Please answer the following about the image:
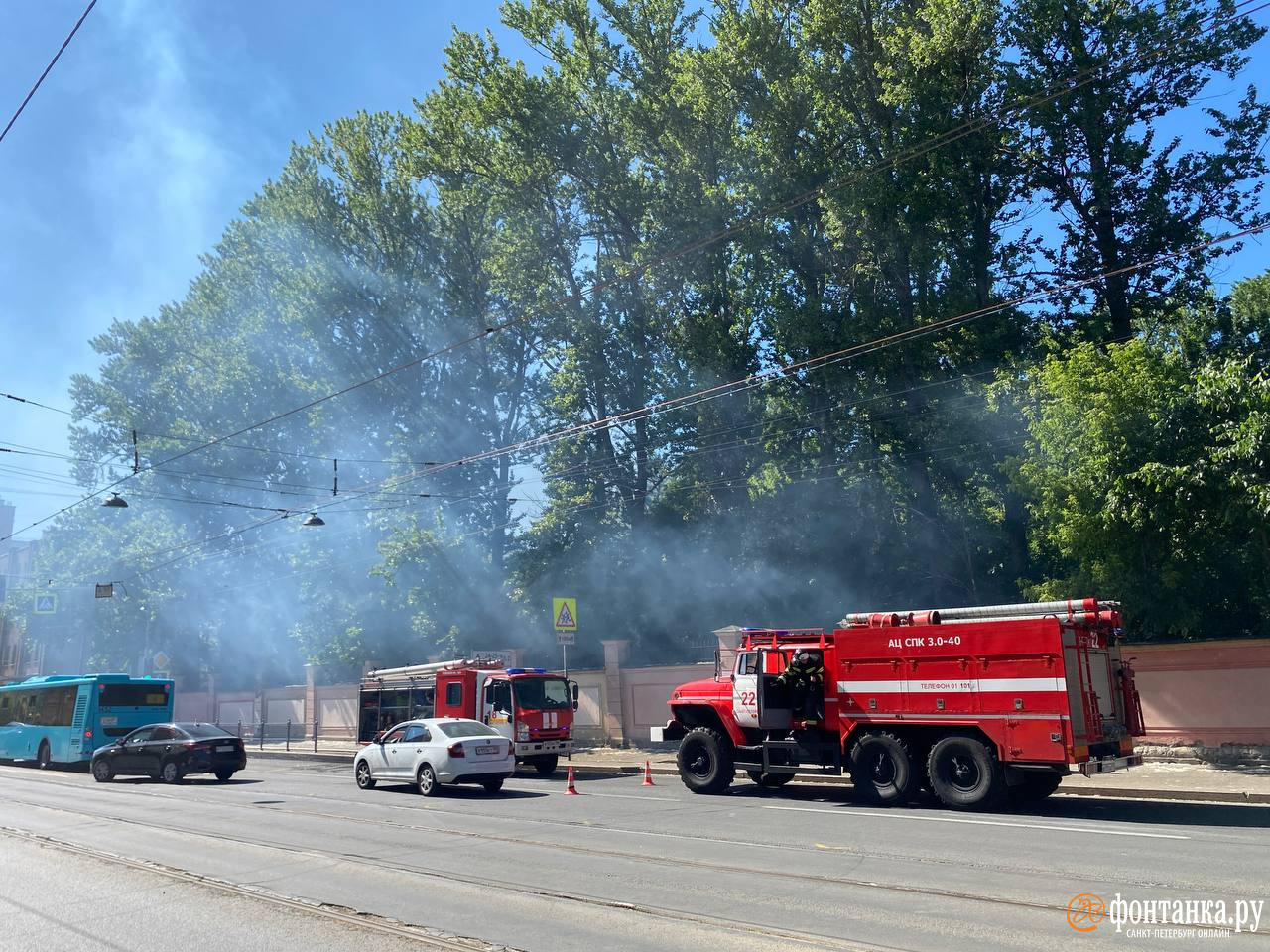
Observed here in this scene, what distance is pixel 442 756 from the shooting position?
58.4 ft

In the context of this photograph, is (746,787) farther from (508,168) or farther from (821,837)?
(508,168)

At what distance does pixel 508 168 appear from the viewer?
33281mm

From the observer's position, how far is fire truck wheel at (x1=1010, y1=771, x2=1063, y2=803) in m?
14.2

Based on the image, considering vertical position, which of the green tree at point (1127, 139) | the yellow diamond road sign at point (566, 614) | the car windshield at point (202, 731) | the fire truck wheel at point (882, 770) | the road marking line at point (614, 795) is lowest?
the road marking line at point (614, 795)

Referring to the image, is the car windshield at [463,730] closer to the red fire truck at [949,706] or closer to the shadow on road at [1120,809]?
the red fire truck at [949,706]

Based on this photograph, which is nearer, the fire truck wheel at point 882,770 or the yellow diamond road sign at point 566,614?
the fire truck wheel at point 882,770

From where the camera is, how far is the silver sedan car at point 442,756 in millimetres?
17703

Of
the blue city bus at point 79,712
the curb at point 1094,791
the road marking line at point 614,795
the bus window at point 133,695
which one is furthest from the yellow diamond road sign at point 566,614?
the bus window at point 133,695

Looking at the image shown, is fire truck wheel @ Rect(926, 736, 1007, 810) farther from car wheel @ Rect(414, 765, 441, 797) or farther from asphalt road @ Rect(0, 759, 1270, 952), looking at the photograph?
car wheel @ Rect(414, 765, 441, 797)

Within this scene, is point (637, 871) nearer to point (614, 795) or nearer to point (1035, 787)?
point (1035, 787)

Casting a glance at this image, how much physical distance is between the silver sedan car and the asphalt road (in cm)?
169

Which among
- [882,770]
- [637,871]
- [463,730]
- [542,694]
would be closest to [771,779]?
[882,770]

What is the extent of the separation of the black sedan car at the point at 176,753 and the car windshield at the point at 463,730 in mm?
6801

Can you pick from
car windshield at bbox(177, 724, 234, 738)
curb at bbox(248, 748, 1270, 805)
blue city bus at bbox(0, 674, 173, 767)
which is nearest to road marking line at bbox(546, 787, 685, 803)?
curb at bbox(248, 748, 1270, 805)
